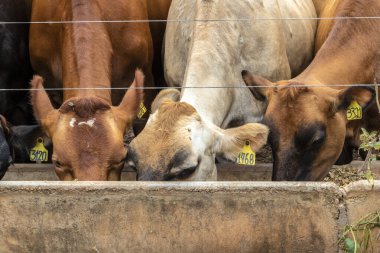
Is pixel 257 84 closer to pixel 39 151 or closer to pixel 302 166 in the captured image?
pixel 302 166

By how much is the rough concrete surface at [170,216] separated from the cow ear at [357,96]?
1123 mm

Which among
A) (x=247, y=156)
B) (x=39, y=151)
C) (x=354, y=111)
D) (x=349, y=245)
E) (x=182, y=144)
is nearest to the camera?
(x=349, y=245)

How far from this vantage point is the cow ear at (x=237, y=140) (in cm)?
638

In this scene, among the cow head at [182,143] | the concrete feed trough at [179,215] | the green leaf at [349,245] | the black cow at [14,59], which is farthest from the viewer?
the black cow at [14,59]

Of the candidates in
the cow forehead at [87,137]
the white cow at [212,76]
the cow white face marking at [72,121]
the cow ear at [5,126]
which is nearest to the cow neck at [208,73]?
the white cow at [212,76]

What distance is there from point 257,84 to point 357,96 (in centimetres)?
65

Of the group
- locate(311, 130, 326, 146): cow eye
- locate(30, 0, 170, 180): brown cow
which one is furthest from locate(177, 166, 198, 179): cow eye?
locate(311, 130, 326, 146): cow eye

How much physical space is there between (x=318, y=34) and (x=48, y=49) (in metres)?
2.14

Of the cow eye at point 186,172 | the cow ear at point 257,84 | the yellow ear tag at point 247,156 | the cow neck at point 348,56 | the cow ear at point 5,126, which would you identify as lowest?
the cow eye at point 186,172

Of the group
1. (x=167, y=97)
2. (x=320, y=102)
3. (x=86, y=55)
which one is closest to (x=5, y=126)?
(x=86, y=55)

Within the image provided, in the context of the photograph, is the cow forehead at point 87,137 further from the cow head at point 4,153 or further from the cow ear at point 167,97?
the cow ear at point 167,97

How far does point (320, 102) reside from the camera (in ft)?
21.7

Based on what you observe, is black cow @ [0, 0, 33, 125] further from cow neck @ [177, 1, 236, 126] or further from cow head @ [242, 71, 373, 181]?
cow head @ [242, 71, 373, 181]

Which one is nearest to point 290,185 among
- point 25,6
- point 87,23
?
point 87,23
